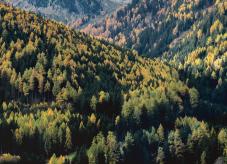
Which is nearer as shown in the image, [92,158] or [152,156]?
[92,158]

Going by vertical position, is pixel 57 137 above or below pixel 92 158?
above

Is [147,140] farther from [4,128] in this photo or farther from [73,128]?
[4,128]

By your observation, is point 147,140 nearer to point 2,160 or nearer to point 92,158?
point 92,158

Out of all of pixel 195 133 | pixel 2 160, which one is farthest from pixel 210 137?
pixel 2 160

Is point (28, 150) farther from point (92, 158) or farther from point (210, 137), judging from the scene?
point (210, 137)

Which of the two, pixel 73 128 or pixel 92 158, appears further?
pixel 73 128

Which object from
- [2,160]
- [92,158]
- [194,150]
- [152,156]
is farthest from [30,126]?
[194,150]

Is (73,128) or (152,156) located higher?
(73,128)
